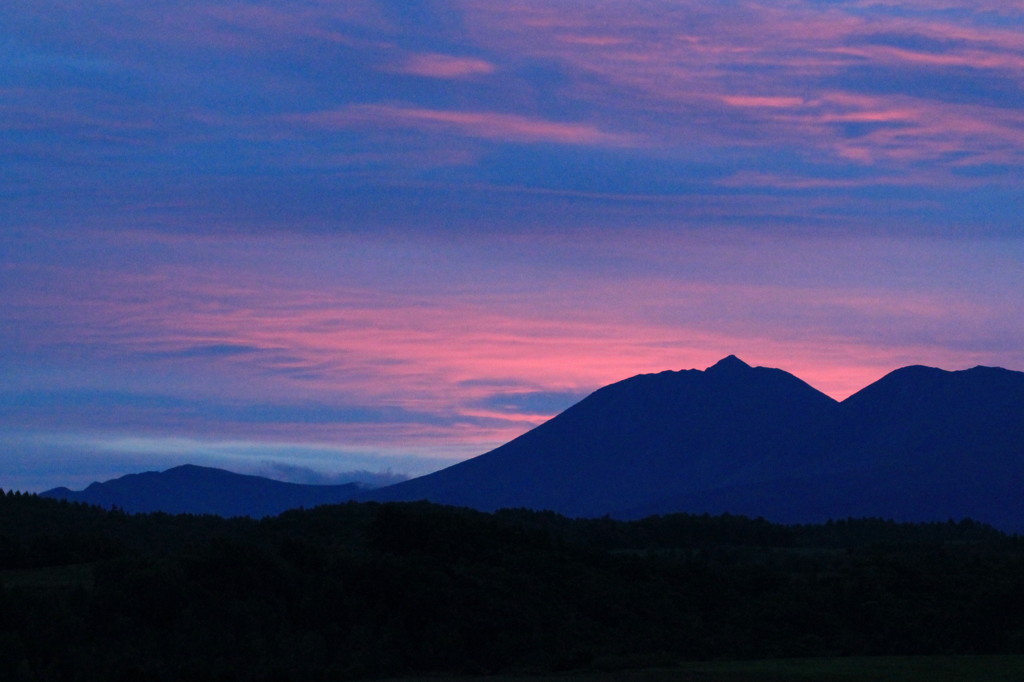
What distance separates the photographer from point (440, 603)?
3759 centimetres

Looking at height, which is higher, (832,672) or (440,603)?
(440,603)

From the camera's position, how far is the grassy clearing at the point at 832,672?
81.3 feet

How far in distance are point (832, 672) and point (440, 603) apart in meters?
14.2

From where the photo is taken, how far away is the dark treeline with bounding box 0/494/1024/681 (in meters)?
30.9

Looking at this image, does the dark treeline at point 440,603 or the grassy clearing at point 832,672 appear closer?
the grassy clearing at point 832,672

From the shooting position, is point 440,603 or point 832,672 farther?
point 440,603

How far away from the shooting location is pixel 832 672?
25.9 m

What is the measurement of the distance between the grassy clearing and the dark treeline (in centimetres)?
213

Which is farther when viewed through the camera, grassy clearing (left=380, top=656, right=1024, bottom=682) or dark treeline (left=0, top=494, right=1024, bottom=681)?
dark treeline (left=0, top=494, right=1024, bottom=681)

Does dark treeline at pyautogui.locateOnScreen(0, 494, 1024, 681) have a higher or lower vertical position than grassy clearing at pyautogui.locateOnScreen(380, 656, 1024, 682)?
higher

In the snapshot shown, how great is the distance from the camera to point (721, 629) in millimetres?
40500

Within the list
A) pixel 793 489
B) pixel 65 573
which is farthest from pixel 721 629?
pixel 793 489

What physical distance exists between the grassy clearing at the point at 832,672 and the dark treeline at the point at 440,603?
2130mm

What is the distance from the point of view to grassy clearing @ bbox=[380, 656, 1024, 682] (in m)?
24.8
